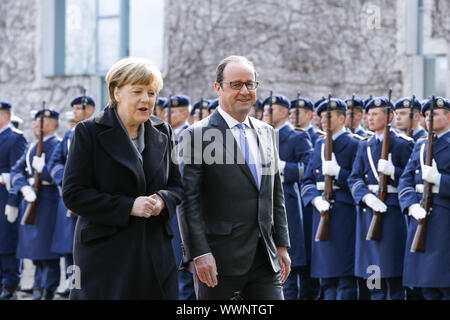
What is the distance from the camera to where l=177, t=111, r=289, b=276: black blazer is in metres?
4.82

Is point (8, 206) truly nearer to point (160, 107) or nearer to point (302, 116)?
point (160, 107)

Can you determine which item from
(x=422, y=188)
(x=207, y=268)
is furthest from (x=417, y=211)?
(x=207, y=268)

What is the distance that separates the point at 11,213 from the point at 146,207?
661 centimetres

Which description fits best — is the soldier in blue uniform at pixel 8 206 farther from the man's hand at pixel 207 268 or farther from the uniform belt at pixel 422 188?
the man's hand at pixel 207 268

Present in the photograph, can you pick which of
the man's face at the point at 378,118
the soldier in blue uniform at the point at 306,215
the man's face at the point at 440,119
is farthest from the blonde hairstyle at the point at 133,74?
the soldier in blue uniform at the point at 306,215

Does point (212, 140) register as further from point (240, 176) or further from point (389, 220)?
point (389, 220)

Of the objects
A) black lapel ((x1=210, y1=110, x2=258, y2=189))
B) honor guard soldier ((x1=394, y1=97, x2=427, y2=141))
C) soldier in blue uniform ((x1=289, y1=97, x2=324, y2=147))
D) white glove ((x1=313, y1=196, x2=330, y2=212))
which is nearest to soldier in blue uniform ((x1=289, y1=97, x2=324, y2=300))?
soldier in blue uniform ((x1=289, y1=97, x2=324, y2=147))

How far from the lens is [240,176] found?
4.89 metres

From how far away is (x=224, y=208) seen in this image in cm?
487

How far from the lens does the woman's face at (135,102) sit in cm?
446

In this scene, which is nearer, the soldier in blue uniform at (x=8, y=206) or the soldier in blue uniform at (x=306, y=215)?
the soldier in blue uniform at (x=306, y=215)

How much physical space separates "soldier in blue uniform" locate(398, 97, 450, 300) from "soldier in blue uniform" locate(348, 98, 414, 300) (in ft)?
1.13

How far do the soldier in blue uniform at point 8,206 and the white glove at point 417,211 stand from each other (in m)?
4.82
